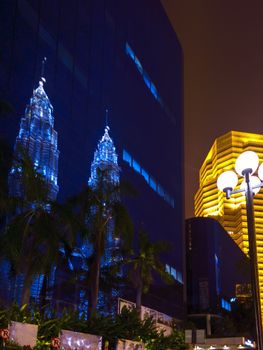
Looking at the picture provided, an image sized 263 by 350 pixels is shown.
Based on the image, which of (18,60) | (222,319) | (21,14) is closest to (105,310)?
(18,60)

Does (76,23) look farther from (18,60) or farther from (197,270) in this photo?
(197,270)

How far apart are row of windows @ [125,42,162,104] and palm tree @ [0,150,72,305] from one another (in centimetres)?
3791

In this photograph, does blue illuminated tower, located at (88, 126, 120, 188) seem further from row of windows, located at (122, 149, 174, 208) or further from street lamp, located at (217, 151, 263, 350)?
street lamp, located at (217, 151, 263, 350)

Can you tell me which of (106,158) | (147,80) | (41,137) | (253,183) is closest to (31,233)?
(253,183)

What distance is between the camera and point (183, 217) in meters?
67.4

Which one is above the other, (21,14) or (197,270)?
(21,14)

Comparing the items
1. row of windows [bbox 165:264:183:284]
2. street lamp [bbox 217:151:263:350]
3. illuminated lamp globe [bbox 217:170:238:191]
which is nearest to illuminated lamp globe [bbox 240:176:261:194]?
street lamp [bbox 217:151:263:350]

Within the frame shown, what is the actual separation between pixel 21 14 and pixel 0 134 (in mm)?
9445

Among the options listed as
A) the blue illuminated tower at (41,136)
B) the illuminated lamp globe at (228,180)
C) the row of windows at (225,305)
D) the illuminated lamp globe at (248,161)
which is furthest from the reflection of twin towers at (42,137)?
the row of windows at (225,305)

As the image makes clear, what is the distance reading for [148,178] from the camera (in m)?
A: 57.3

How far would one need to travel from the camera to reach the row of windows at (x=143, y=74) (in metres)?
56.9

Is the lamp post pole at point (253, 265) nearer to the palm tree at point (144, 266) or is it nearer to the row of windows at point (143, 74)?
the palm tree at point (144, 266)

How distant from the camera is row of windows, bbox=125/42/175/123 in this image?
57.2 metres

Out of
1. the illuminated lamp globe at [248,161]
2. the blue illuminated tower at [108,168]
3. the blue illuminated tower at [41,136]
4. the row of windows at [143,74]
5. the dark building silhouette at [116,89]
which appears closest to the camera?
the illuminated lamp globe at [248,161]
